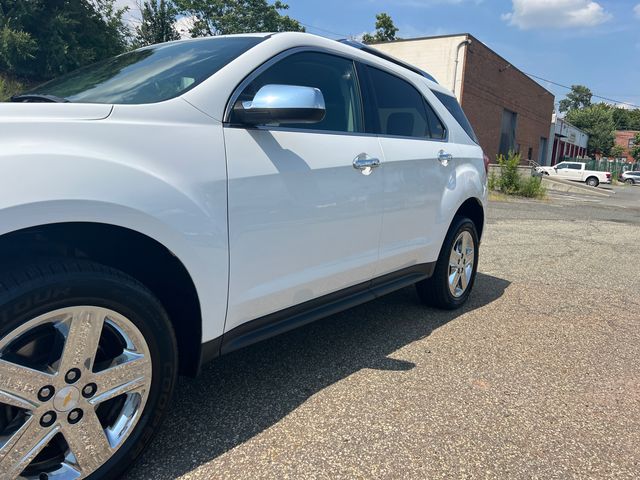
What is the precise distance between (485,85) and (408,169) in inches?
Result: 1073

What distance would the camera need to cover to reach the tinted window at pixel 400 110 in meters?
3.12

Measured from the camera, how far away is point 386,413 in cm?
245

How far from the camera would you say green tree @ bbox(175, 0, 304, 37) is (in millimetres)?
39125

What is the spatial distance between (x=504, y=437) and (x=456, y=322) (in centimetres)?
158

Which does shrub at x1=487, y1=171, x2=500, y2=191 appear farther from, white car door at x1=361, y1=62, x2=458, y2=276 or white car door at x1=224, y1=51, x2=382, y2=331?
white car door at x1=224, y1=51, x2=382, y2=331

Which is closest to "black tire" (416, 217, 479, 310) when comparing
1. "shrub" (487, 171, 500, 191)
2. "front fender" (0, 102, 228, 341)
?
"front fender" (0, 102, 228, 341)

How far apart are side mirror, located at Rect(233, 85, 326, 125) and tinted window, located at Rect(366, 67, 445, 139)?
41.1 inches

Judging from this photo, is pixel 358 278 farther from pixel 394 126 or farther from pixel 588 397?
pixel 588 397

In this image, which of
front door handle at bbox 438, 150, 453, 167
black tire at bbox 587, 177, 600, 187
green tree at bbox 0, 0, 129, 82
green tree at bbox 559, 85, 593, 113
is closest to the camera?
front door handle at bbox 438, 150, 453, 167

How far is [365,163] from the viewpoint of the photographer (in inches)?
108

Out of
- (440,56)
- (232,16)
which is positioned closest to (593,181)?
(440,56)

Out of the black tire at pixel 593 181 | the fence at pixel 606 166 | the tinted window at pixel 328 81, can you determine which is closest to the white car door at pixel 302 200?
the tinted window at pixel 328 81

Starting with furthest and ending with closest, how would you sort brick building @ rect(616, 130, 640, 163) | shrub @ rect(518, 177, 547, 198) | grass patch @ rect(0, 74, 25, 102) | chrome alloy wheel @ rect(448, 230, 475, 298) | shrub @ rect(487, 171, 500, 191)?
1. brick building @ rect(616, 130, 640, 163)
2. shrub @ rect(487, 171, 500, 191)
3. shrub @ rect(518, 177, 547, 198)
4. grass patch @ rect(0, 74, 25, 102)
5. chrome alloy wheel @ rect(448, 230, 475, 298)

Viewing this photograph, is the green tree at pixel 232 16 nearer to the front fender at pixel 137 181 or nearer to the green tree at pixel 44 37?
the green tree at pixel 44 37
